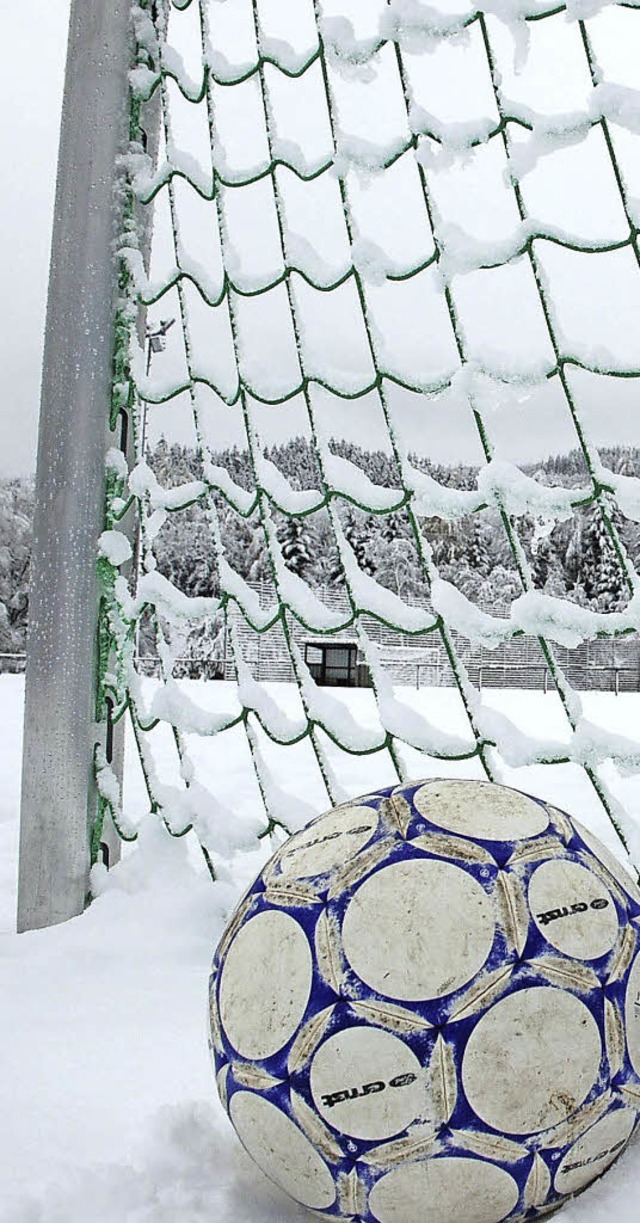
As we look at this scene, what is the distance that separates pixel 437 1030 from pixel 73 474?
140 cm

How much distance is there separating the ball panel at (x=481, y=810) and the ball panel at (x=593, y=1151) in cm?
26

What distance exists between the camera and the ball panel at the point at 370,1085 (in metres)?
0.82

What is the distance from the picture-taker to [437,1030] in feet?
2.73

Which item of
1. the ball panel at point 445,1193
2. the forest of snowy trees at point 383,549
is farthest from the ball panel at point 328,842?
the forest of snowy trees at point 383,549

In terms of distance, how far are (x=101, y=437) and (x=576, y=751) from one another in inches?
44.5

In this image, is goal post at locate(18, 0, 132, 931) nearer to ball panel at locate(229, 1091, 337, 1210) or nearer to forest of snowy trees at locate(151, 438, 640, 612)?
ball panel at locate(229, 1091, 337, 1210)

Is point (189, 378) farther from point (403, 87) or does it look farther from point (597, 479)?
point (597, 479)

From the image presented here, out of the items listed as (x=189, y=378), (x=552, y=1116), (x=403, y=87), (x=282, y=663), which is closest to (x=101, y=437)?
(x=189, y=378)

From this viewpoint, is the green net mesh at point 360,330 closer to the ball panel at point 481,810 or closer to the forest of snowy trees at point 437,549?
the ball panel at point 481,810

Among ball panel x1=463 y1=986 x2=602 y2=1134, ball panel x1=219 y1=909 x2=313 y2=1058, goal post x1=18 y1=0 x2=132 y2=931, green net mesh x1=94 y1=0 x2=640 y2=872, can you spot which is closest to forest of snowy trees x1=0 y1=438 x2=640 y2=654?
green net mesh x1=94 y1=0 x2=640 y2=872

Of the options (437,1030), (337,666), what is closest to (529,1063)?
(437,1030)

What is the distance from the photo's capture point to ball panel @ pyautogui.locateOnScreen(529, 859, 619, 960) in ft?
2.89

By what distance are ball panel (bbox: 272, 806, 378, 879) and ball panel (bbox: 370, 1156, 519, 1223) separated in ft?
0.90

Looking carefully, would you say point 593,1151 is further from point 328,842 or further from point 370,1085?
point 328,842
